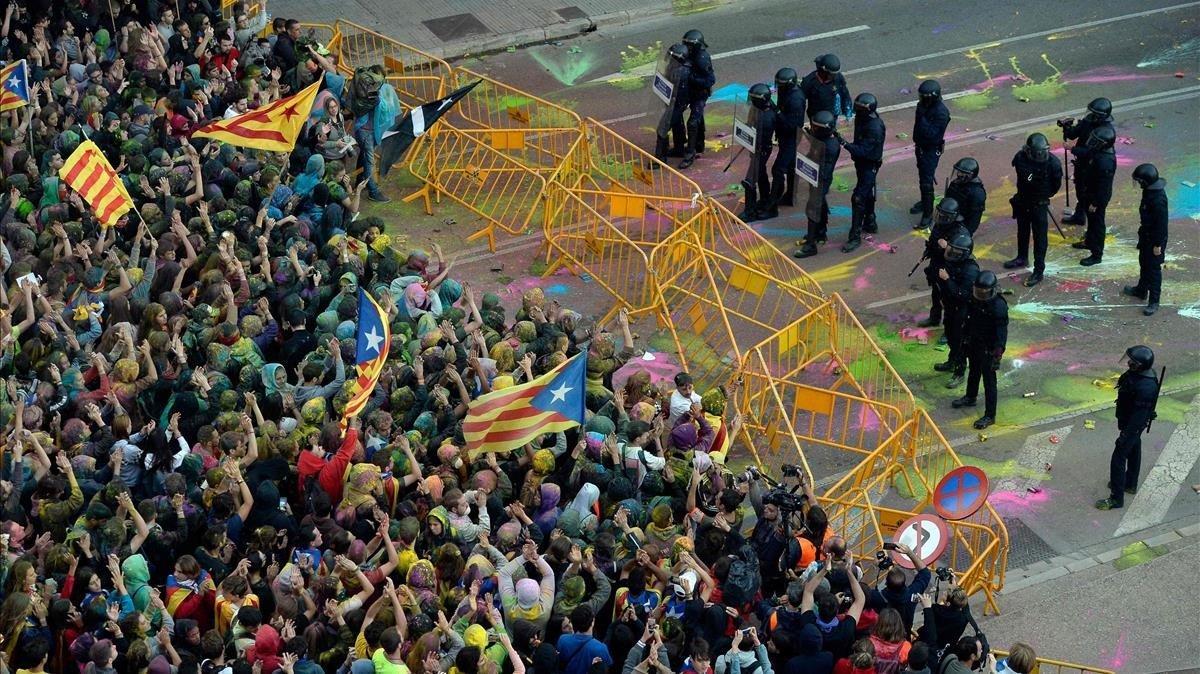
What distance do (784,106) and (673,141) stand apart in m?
2.38

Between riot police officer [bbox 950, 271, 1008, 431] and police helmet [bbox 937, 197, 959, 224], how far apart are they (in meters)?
1.03

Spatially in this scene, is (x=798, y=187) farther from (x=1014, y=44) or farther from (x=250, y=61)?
(x=250, y=61)

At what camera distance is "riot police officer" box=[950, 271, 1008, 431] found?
16.4 m

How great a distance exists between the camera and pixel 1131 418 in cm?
1533

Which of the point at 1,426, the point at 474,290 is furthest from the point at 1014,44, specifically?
the point at 1,426

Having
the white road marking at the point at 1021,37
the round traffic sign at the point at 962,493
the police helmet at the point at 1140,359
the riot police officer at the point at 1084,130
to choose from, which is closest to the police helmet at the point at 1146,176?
the riot police officer at the point at 1084,130

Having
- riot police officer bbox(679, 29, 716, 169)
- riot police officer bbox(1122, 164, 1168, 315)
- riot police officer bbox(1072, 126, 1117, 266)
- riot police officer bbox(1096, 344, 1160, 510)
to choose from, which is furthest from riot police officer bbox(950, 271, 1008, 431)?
riot police officer bbox(679, 29, 716, 169)

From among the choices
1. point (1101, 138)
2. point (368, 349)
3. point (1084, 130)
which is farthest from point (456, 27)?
point (368, 349)

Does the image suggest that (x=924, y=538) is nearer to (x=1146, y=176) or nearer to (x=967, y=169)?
(x=967, y=169)

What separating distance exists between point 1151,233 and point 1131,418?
342cm

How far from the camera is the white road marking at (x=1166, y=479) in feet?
51.1

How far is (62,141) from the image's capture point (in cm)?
1864

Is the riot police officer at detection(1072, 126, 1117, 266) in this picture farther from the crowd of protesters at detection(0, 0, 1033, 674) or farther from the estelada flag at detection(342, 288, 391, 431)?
the estelada flag at detection(342, 288, 391, 431)

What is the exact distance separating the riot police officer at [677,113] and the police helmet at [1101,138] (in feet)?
16.2
